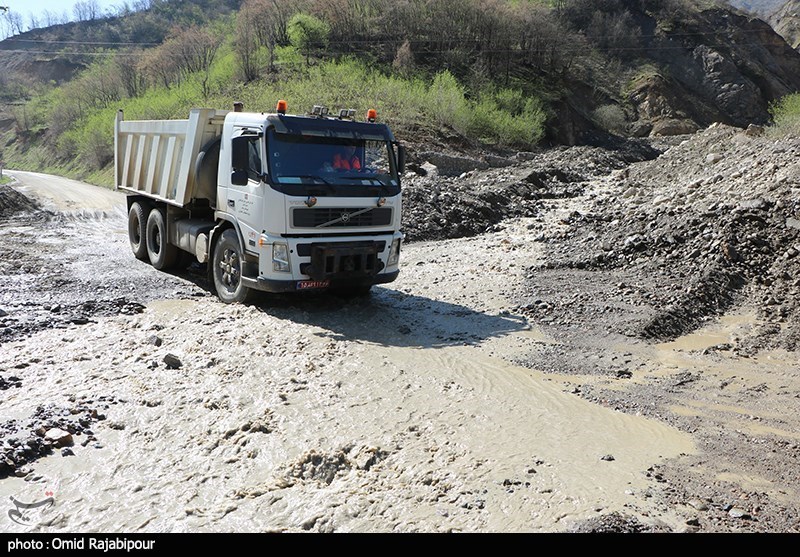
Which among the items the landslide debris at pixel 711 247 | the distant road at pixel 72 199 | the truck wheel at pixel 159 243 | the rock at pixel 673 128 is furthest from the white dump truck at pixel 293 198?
the rock at pixel 673 128

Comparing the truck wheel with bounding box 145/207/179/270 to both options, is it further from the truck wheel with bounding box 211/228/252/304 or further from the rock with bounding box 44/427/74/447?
the rock with bounding box 44/427/74/447

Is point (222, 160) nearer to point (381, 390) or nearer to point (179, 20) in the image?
point (381, 390)

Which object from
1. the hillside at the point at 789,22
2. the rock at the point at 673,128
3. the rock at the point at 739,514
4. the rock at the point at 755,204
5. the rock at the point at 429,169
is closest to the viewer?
the rock at the point at 739,514

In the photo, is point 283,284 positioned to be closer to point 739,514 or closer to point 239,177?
point 239,177

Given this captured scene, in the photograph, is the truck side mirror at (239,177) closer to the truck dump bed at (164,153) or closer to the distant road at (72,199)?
the truck dump bed at (164,153)

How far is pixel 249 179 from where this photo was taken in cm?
843

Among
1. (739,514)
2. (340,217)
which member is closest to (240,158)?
(340,217)

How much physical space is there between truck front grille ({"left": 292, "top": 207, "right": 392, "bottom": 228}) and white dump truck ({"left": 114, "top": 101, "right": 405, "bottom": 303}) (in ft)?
0.04

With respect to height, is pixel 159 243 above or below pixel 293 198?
below

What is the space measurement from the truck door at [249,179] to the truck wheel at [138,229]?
4.63 m

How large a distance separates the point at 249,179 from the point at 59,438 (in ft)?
13.6

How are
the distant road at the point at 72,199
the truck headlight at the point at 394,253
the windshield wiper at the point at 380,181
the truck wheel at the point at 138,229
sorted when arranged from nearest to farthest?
the windshield wiper at the point at 380,181
the truck headlight at the point at 394,253
the truck wheel at the point at 138,229
the distant road at the point at 72,199

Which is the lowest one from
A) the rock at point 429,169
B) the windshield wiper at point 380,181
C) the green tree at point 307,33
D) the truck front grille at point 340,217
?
the rock at point 429,169

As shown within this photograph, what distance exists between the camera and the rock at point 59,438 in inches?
209
